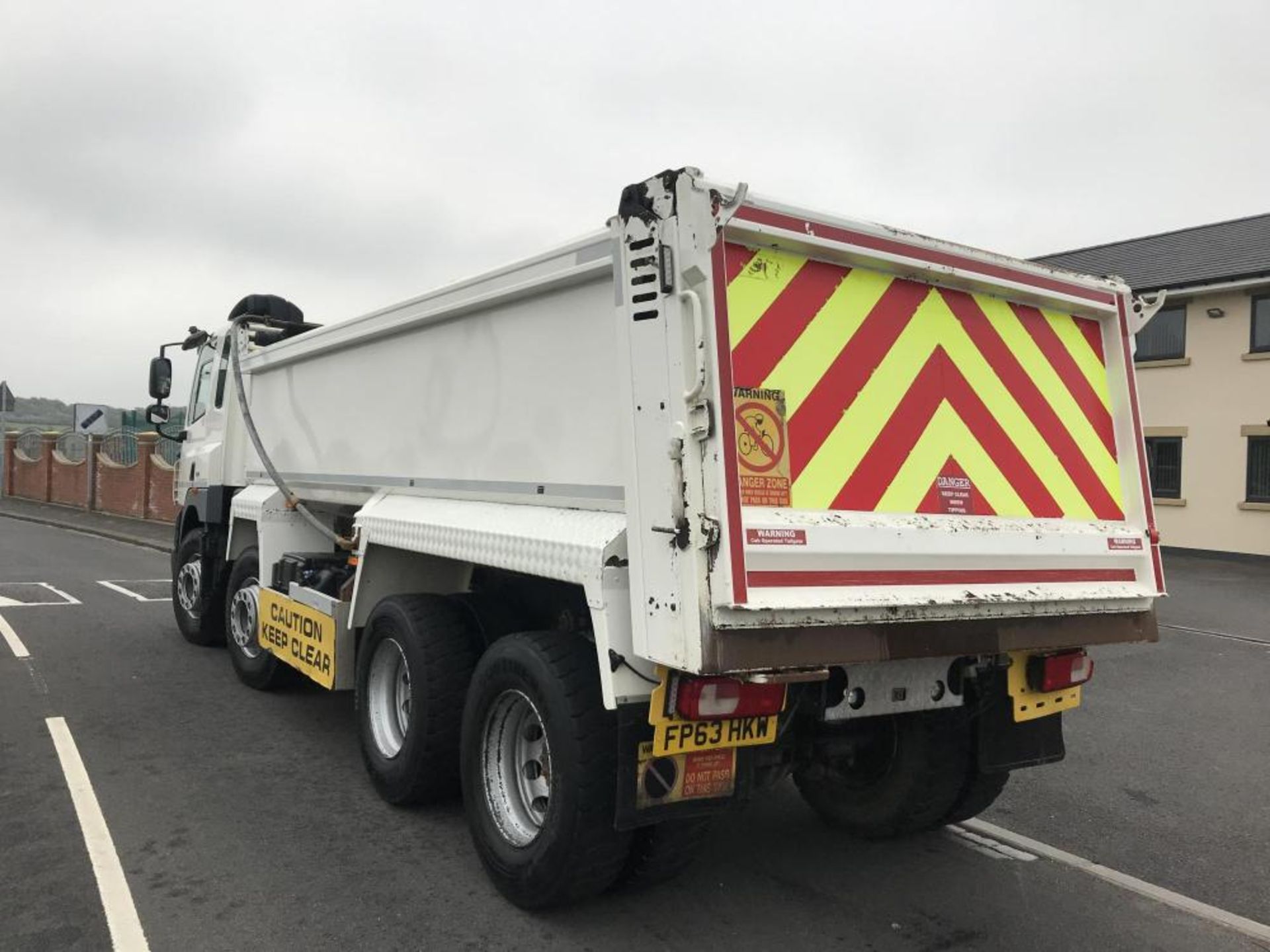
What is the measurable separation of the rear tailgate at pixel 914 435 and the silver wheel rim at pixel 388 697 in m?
2.39

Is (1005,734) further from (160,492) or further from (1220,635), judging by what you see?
(160,492)

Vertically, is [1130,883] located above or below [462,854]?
below

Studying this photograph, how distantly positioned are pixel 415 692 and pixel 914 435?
2442 millimetres

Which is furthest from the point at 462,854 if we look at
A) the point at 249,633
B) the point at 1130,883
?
the point at 249,633

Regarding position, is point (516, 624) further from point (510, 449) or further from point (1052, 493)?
point (1052, 493)

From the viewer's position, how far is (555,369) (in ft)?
12.3

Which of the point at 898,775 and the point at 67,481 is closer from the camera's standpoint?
the point at 898,775

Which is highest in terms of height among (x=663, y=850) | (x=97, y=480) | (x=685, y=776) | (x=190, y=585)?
(x=97, y=480)

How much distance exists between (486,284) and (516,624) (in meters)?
1.53

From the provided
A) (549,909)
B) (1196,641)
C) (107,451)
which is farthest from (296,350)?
(107,451)

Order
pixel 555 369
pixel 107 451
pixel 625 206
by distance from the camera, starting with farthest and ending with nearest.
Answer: pixel 107 451 → pixel 555 369 → pixel 625 206

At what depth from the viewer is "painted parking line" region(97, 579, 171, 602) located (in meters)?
11.4

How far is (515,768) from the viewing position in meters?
3.76

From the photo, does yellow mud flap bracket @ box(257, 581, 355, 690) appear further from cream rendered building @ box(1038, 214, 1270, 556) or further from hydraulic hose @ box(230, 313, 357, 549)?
cream rendered building @ box(1038, 214, 1270, 556)
